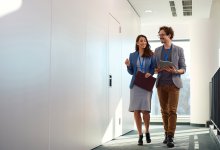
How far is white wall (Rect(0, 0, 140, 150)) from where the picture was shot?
7.82ft

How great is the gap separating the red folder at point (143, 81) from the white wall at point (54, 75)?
0.55 meters

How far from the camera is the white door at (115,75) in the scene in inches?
208

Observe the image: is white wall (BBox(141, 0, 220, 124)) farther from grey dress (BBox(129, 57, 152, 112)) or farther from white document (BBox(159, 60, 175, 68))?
white document (BBox(159, 60, 175, 68))

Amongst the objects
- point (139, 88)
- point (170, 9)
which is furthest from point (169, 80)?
point (170, 9)

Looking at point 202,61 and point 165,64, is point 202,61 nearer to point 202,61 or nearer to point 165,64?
point 202,61

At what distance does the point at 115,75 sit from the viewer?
18.4 feet

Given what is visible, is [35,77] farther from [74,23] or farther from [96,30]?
[96,30]

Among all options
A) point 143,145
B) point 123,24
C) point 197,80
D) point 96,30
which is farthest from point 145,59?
point 197,80

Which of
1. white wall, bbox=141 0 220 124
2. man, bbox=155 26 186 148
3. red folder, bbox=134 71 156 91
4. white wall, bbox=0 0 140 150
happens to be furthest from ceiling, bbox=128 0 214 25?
red folder, bbox=134 71 156 91

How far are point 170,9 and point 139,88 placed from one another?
381cm

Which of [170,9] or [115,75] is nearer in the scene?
[115,75]

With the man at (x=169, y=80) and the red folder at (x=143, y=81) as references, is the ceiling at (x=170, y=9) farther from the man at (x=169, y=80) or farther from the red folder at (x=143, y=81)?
the red folder at (x=143, y=81)

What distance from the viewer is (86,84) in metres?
4.07

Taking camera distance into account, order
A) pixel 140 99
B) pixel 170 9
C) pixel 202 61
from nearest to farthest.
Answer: pixel 140 99
pixel 170 9
pixel 202 61
